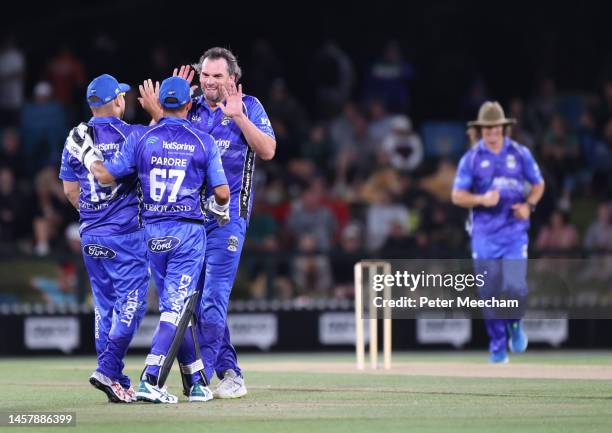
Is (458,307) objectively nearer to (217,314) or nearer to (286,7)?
(217,314)

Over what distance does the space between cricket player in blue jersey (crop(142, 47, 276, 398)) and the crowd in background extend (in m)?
8.12

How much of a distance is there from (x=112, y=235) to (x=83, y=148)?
2.20 feet

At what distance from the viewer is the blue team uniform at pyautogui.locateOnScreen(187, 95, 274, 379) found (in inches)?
388

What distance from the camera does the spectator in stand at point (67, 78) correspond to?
21.4 m

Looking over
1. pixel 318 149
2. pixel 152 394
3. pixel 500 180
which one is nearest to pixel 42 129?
pixel 318 149

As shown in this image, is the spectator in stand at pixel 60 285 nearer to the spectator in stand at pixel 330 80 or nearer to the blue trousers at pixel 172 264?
the spectator in stand at pixel 330 80

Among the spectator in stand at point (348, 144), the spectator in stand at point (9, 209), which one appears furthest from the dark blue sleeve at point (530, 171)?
the spectator in stand at point (9, 209)

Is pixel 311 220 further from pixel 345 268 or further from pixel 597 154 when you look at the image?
pixel 597 154

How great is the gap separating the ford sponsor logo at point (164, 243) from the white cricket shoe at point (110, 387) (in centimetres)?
98

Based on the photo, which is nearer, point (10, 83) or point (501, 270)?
point (501, 270)

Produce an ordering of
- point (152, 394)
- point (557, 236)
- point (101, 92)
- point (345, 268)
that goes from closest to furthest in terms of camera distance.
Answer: point (152, 394)
point (101, 92)
point (345, 268)
point (557, 236)

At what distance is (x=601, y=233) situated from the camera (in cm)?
1933

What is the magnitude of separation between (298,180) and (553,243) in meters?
4.03

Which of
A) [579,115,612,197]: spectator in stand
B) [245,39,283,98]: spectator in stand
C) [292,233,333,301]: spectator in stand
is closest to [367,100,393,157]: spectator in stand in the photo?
[245,39,283,98]: spectator in stand
